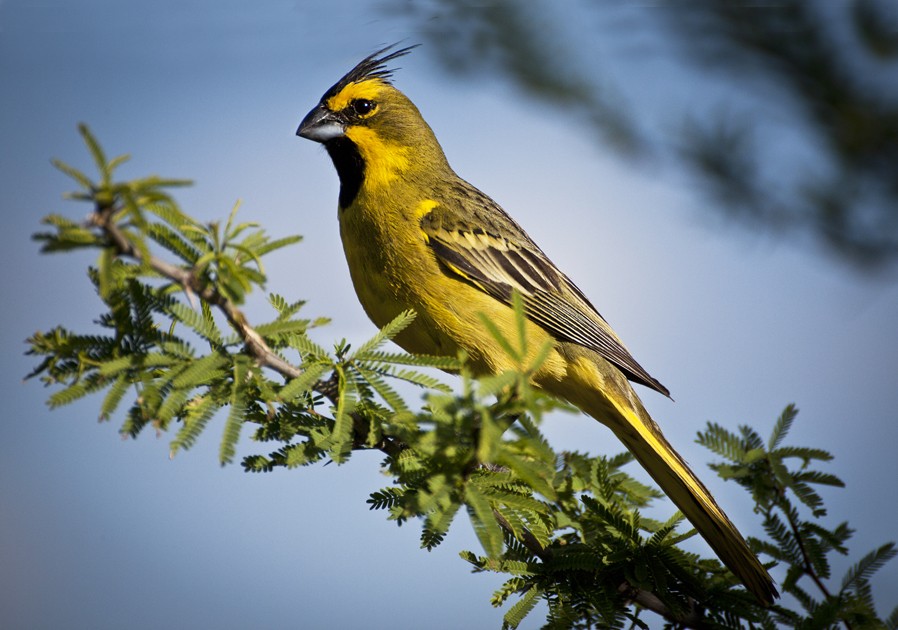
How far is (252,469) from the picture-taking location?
216cm

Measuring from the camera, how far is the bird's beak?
405cm

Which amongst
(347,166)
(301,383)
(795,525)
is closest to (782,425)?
(795,525)

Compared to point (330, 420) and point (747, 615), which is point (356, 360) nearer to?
point (330, 420)

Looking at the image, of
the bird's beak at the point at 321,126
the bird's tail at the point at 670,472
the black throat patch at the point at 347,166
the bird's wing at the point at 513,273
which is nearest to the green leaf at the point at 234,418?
the bird's tail at the point at 670,472

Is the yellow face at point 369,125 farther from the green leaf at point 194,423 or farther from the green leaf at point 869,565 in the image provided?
the green leaf at point 869,565

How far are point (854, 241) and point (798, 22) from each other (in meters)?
0.79

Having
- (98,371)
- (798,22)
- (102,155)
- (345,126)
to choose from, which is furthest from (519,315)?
(345,126)

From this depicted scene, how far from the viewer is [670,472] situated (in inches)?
129

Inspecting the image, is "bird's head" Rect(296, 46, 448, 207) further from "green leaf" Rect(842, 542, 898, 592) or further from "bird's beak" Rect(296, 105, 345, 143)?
"green leaf" Rect(842, 542, 898, 592)

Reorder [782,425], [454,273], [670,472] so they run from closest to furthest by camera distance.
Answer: [782,425] → [670,472] → [454,273]

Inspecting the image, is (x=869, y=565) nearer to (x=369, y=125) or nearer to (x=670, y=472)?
(x=670, y=472)

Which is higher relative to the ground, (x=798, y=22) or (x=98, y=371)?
(x=798, y=22)

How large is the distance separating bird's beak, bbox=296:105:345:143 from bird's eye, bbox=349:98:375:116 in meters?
0.10

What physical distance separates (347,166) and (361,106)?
36 centimetres
